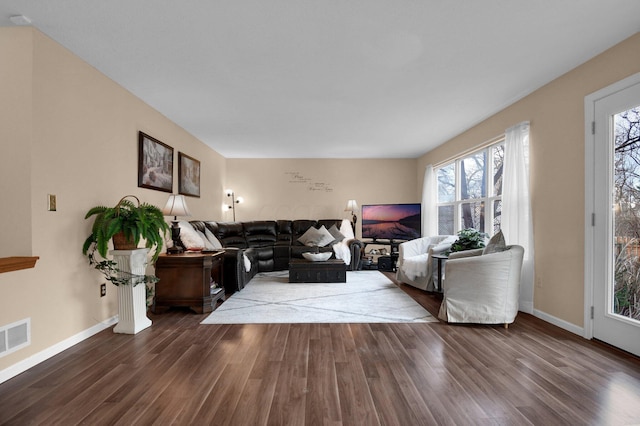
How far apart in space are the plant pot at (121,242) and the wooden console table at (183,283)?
618 millimetres

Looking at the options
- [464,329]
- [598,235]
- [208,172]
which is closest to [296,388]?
[464,329]

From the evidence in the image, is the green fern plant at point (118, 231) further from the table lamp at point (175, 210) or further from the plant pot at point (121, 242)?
the table lamp at point (175, 210)

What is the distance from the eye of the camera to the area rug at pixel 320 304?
10.9 ft

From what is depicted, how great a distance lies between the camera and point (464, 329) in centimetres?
303

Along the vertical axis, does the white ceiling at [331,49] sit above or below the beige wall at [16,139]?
above

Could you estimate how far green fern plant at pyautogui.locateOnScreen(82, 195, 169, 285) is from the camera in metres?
2.75

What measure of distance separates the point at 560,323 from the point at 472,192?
8.19ft

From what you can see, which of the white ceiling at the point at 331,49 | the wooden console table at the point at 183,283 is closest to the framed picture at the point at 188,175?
the white ceiling at the point at 331,49

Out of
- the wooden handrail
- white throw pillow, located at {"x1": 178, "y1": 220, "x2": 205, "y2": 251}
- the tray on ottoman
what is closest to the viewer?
the wooden handrail

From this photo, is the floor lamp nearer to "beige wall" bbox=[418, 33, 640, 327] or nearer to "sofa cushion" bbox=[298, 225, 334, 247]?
"sofa cushion" bbox=[298, 225, 334, 247]

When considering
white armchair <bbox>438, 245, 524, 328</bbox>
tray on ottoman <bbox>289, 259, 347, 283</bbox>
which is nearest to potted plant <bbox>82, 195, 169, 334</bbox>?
tray on ottoman <bbox>289, 259, 347, 283</bbox>

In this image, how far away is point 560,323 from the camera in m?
3.09

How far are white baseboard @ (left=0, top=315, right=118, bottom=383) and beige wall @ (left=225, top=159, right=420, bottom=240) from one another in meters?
4.36

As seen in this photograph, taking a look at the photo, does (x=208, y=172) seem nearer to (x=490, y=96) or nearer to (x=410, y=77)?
(x=410, y=77)
